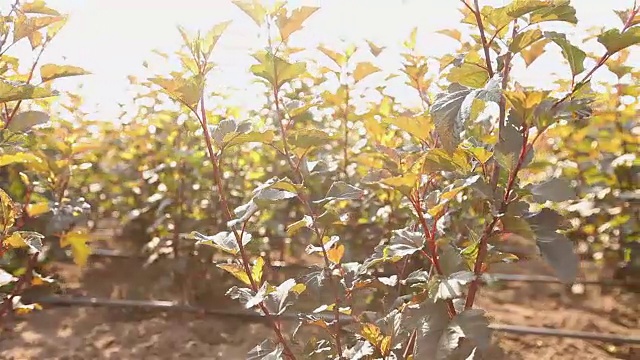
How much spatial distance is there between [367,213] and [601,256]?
1.38 m

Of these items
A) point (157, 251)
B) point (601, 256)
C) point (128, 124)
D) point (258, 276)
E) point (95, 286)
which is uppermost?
point (128, 124)

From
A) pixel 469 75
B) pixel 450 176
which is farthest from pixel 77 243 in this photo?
pixel 469 75

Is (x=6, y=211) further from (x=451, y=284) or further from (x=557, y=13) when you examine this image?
(x=557, y=13)

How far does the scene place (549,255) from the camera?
112cm

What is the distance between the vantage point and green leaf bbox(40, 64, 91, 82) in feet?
5.14

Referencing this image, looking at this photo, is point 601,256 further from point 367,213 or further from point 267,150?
point 267,150

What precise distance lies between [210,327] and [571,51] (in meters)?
2.30

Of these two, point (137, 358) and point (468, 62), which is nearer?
point (468, 62)

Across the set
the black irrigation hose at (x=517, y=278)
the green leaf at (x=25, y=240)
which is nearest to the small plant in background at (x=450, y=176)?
the green leaf at (x=25, y=240)

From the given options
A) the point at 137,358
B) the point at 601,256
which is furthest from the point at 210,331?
the point at 601,256

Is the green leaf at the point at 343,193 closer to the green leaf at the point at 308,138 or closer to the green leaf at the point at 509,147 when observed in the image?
the green leaf at the point at 308,138

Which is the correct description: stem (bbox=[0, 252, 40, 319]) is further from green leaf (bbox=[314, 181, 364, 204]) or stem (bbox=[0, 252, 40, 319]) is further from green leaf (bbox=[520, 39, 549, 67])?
green leaf (bbox=[520, 39, 549, 67])

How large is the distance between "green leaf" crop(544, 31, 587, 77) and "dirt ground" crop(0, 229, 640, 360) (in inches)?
67.0

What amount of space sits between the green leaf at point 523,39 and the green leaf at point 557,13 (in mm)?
25
